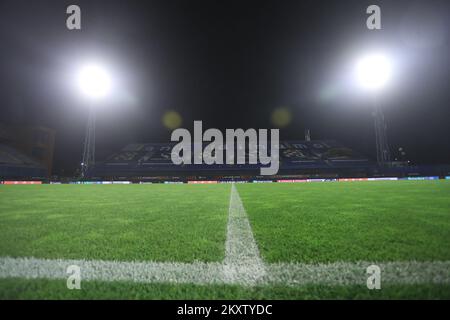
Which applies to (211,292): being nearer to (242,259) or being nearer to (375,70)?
(242,259)

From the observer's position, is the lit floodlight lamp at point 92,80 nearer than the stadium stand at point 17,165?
Yes

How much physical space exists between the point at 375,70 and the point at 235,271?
105 ft

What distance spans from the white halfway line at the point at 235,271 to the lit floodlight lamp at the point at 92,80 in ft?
97.0

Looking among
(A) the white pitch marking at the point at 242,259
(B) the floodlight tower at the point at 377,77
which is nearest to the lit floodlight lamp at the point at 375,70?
(B) the floodlight tower at the point at 377,77

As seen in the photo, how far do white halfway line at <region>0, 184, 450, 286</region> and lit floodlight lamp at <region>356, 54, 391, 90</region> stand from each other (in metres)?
30.0

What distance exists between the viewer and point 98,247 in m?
2.01

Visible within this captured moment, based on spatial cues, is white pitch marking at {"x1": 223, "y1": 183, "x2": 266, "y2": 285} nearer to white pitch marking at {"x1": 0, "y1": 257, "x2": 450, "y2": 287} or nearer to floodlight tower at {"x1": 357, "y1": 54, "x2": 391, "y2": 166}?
white pitch marking at {"x1": 0, "y1": 257, "x2": 450, "y2": 287}

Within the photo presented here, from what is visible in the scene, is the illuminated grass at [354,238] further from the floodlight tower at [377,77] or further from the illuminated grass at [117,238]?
the floodlight tower at [377,77]

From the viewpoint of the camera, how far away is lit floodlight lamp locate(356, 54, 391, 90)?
1038 inches

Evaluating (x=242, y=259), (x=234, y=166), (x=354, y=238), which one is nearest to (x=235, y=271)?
(x=242, y=259)

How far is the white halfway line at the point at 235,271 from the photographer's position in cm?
132
